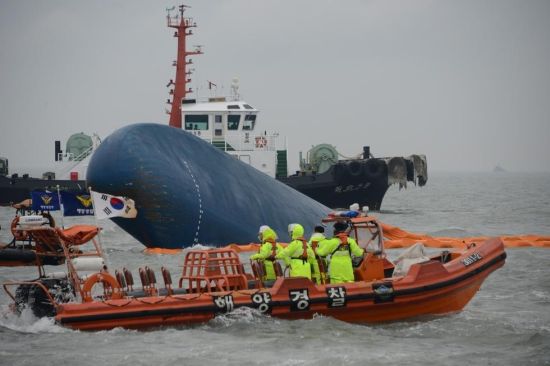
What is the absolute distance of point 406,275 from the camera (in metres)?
15.6

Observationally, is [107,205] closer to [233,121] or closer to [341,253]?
[341,253]

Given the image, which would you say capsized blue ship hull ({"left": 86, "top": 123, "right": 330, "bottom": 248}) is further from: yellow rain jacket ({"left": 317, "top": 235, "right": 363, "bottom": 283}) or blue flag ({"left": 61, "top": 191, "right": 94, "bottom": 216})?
yellow rain jacket ({"left": 317, "top": 235, "right": 363, "bottom": 283})

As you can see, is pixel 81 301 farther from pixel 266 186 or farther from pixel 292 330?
pixel 266 186

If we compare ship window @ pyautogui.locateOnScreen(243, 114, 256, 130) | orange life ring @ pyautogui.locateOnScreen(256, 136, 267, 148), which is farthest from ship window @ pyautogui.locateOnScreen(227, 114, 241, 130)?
orange life ring @ pyautogui.locateOnScreen(256, 136, 267, 148)

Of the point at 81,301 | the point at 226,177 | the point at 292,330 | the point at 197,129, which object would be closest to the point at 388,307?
the point at 292,330

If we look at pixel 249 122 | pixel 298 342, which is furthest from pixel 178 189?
pixel 249 122

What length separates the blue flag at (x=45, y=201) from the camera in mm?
15586

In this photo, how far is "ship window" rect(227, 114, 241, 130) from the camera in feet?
134

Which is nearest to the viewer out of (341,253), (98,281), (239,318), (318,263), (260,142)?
(239,318)

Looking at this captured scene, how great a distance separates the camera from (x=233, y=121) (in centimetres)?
4094

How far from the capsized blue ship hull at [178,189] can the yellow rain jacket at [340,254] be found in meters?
9.15

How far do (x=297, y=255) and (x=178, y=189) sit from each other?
30.5ft

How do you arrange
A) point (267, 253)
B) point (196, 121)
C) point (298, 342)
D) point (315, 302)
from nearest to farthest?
A: point (298, 342)
point (315, 302)
point (267, 253)
point (196, 121)

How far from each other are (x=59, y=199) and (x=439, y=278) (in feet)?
20.5
